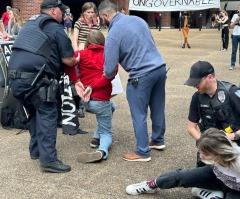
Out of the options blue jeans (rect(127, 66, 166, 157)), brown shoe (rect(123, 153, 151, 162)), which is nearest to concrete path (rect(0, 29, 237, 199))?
brown shoe (rect(123, 153, 151, 162))

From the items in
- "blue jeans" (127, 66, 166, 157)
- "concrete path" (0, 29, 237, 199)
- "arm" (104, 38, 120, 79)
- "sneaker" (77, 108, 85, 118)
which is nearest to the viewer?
"concrete path" (0, 29, 237, 199)

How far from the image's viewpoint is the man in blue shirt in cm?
436

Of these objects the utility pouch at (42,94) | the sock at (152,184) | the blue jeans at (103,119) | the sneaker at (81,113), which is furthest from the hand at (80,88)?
the sneaker at (81,113)

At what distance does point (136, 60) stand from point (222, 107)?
47.5 inches

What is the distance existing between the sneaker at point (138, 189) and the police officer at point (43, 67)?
88 centimetres

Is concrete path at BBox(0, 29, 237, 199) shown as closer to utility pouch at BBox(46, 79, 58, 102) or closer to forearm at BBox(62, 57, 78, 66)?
utility pouch at BBox(46, 79, 58, 102)

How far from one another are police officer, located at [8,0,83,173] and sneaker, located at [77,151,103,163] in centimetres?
24

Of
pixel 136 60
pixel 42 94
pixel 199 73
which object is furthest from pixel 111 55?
pixel 199 73

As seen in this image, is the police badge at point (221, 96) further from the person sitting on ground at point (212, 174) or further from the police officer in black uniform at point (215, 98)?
the person sitting on ground at point (212, 174)

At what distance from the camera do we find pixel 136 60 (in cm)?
444

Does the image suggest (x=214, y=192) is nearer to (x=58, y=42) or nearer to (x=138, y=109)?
(x=138, y=109)

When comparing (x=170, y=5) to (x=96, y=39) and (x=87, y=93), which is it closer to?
(x=96, y=39)

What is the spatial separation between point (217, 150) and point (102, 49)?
2296 mm

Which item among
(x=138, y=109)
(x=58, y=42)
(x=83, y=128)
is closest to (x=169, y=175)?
(x=138, y=109)
